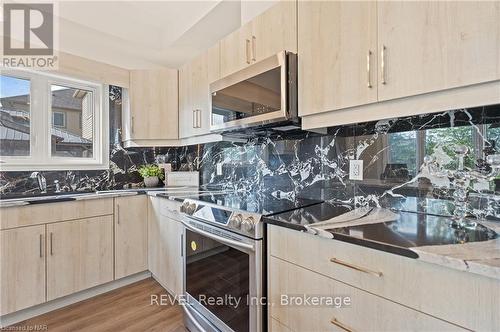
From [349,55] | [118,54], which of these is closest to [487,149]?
[349,55]

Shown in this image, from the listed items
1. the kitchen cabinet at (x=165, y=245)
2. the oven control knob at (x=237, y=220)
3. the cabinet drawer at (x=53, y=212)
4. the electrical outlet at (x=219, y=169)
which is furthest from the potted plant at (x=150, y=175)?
the oven control knob at (x=237, y=220)

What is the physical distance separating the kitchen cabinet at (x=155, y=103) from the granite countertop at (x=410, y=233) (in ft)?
6.26

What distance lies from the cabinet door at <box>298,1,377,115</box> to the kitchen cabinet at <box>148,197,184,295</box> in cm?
134

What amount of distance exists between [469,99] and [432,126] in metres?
0.37

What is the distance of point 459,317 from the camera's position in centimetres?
69

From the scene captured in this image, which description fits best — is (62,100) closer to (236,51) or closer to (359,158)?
(236,51)

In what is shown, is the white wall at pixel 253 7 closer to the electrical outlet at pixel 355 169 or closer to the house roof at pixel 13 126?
the electrical outlet at pixel 355 169

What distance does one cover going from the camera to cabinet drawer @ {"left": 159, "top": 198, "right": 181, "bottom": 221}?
1.98 meters

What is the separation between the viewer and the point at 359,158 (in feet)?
4.84

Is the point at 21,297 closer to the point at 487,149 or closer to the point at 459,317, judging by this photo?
the point at 459,317

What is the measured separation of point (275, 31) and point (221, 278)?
157 centimetres

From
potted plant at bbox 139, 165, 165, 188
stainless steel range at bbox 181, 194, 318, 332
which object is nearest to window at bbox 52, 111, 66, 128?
potted plant at bbox 139, 165, 165, 188

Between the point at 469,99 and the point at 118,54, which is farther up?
the point at 118,54

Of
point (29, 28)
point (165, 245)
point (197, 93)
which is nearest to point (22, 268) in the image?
point (165, 245)
